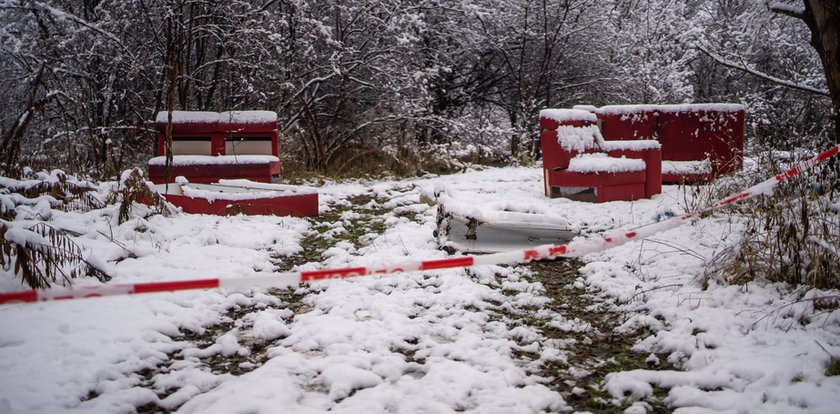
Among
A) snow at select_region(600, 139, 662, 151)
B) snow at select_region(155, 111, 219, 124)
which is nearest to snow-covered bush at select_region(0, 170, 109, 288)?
snow at select_region(155, 111, 219, 124)

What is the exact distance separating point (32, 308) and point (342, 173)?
24.4 feet

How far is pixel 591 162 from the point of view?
21.6ft

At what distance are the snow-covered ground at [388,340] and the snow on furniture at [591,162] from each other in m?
2.12

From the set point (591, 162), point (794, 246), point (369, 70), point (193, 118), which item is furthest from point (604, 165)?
point (369, 70)

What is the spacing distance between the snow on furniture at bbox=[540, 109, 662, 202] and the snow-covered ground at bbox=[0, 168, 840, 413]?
2.12 m

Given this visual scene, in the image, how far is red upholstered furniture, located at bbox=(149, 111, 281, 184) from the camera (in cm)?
704

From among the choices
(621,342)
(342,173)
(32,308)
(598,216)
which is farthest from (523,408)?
(342,173)

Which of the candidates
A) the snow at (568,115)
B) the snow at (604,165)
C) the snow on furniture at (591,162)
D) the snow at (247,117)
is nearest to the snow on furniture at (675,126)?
the snow at (568,115)

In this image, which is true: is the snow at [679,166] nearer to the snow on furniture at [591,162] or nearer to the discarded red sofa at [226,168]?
the snow on furniture at [591,162]

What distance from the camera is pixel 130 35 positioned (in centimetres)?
942

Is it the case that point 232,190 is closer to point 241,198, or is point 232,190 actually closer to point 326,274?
point 241,198

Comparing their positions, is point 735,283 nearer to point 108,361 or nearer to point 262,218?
point 108,361

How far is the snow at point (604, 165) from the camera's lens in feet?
21.2

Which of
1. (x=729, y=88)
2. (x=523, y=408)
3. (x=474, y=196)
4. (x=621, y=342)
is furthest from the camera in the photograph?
(x=729, y=88)
